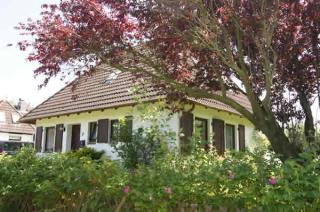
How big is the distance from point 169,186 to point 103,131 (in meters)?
13.4

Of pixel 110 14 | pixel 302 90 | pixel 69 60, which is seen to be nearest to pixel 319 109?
pixel 302 90

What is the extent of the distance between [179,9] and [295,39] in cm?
247

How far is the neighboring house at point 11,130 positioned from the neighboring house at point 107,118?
60.0ft

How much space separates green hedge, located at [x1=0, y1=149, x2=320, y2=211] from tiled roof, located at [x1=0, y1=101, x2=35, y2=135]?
36.8m

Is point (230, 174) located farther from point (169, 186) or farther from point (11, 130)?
point (11, 130)

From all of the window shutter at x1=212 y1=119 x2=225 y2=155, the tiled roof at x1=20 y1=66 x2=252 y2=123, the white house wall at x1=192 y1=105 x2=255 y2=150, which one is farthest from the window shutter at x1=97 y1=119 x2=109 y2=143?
the window shutter at x1=212 y1=119 x2=225 y2=155

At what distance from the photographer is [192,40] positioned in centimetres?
703

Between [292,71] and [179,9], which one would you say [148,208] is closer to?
[179,9]

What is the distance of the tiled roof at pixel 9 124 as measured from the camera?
39.9 meters

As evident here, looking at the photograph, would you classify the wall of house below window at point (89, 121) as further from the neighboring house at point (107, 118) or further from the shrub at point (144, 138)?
the shrub at point (144, 138)

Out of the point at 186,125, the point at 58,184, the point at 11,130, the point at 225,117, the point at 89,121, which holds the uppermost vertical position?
the point at 11,130

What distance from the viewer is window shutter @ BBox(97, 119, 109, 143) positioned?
56.0ft

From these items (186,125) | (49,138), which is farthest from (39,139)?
(186,125)

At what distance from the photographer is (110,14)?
23.7 feet
